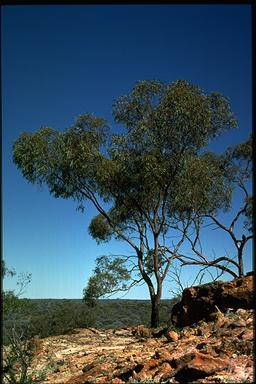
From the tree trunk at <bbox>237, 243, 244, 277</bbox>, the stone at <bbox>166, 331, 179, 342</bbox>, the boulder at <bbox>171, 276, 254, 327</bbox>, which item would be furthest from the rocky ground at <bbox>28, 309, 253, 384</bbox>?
the tree trunk at <bbox>237, 243, 244, 277</bbox>

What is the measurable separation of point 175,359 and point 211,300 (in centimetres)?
397

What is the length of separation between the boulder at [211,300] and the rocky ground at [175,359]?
0.35m

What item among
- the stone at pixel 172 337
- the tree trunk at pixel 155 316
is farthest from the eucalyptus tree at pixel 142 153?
the stone at pixel 172 337

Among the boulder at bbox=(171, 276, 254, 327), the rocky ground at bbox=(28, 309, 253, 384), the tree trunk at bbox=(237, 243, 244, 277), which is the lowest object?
the rocky ground at bbox=(28, 309, 253, 384)

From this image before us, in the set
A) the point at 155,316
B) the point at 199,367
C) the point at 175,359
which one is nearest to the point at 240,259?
the point at 155,316

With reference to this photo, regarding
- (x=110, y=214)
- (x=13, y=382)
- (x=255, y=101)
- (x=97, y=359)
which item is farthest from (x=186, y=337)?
(x=110, y=214)

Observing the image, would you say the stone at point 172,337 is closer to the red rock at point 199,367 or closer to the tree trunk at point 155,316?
the red rock at point 199,367

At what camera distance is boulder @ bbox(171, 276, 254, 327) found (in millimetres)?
10016

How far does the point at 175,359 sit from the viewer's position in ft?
22.2

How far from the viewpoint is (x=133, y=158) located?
17031mm

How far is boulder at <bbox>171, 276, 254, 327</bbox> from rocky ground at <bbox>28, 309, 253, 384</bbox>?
0.35 metres

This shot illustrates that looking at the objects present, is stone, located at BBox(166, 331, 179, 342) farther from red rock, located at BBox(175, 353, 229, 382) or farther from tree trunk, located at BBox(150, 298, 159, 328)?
tree trunk, located at BBox(150, 298, 159, 328)

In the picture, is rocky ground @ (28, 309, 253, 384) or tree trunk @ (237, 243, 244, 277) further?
tree trunk @ (237, 243, 244, 277)

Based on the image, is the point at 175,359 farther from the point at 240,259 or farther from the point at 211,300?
the point at 240,259
